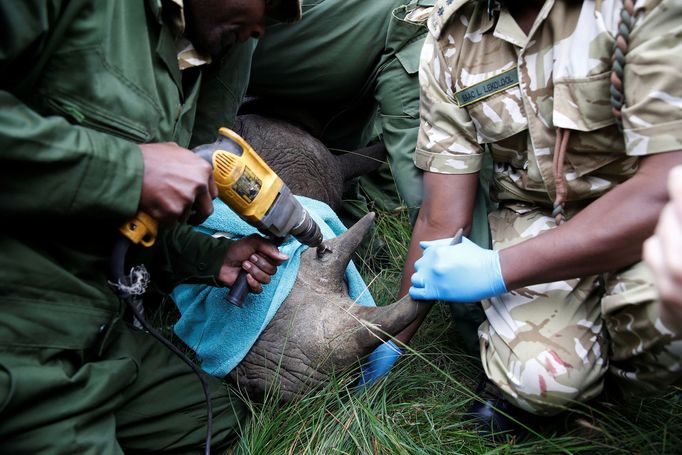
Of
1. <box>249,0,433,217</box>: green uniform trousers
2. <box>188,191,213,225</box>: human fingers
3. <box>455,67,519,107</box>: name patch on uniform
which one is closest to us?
<box>188,191,213,225</box>: human fingers

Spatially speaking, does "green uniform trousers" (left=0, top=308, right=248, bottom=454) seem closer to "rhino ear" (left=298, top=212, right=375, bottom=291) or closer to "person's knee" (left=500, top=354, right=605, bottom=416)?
"rhino ear" (left=298, top=212, right=375, bottom=291)

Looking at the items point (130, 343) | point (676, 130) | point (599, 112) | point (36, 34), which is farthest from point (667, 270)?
point (130, 343)

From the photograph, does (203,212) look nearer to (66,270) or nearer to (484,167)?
(66,270)

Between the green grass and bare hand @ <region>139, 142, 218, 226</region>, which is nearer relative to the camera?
bare hand @ <region>139, 142, 218, 226</region>

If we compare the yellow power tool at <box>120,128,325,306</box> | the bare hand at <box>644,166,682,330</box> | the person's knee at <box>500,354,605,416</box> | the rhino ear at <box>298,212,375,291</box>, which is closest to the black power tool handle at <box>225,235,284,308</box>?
the yellow power tool at <box>120,128,325,306</box>

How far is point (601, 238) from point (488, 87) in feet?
2.23

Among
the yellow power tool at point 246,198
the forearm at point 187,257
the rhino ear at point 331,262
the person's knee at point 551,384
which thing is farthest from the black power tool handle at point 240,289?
the person's knee at point 551,384

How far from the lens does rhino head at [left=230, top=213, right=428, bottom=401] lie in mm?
2285

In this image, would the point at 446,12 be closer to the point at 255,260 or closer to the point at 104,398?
the point at 255,260

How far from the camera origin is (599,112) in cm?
203

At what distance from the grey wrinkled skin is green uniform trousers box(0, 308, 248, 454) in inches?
45.0

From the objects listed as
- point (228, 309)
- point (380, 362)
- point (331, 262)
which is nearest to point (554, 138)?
point (331, 262)

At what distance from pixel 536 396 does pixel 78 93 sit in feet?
5.47

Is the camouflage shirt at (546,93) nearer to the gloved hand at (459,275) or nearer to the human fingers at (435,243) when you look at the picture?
the human fingers at (435,243)
